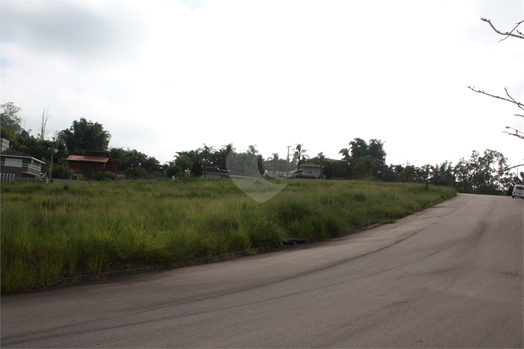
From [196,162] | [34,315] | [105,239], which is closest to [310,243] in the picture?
[105,239]

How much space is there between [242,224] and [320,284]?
531 cm

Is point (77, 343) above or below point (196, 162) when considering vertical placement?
below

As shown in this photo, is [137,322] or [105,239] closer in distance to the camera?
[137,322]

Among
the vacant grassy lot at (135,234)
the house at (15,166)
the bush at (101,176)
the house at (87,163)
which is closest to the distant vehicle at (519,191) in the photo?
the vacant grassy lot at (135,234)

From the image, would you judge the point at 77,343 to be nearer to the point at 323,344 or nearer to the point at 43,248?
the point at 323,344

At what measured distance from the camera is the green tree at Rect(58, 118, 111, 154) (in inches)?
2469

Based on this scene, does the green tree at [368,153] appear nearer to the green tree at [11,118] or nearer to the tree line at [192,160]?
the tree line at [192,160]

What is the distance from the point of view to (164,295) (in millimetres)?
5758
